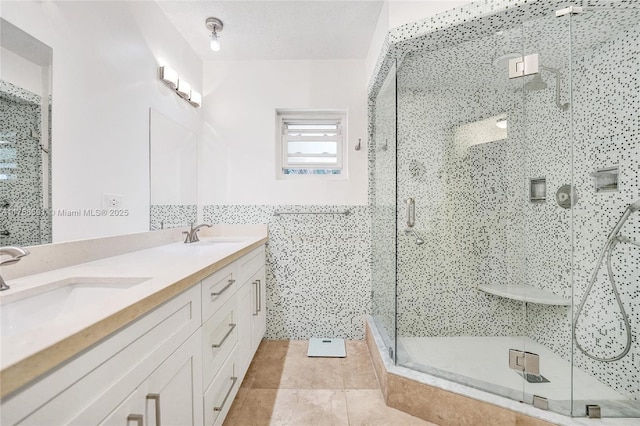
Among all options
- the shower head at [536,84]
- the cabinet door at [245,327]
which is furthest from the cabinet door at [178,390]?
the shower head at [536,84]

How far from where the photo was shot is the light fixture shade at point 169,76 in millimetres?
1906

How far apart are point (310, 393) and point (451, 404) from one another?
81 cm

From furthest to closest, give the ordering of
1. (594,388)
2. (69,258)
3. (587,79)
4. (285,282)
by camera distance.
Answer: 1. (285,282)
2. (587,79)
3. (594,388)
4. (69,258)

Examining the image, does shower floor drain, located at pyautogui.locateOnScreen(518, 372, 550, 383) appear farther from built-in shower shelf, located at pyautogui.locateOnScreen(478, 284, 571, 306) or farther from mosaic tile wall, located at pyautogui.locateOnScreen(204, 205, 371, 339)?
mosaic tile wall, located at pyautogui.locateOnScreen(204, 205, 371, 339)

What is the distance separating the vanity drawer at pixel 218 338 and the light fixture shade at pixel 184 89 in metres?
1.59

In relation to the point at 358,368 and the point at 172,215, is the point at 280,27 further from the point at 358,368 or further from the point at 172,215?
the point at 358,368

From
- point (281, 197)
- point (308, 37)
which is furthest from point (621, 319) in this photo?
point (308, 37)

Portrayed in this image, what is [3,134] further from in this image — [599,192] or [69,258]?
[599,192]

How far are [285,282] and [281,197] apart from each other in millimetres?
753

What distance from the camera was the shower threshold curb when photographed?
128 centimetres

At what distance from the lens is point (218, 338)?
1323mm

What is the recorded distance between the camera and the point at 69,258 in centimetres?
120

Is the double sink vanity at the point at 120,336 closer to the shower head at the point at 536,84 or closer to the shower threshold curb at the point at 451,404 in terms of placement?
the shower threshold curb at the point at 451,404

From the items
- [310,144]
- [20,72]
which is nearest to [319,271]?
[310,144]
